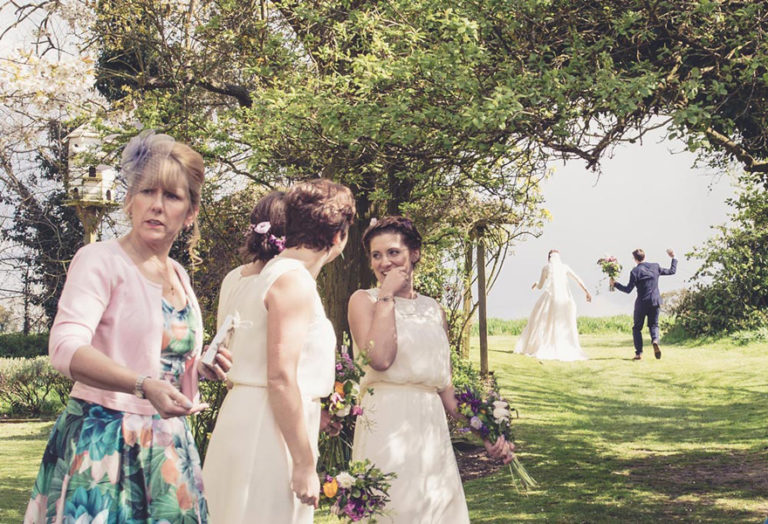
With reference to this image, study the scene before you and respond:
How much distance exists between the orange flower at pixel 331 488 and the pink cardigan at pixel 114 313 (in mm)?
1604

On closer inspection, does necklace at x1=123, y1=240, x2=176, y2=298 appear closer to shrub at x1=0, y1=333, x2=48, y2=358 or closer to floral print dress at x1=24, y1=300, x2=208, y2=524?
floral print dress at x1=24, y1=300, x2=208, y2=524

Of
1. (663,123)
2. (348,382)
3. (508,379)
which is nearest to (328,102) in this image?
(663,123)

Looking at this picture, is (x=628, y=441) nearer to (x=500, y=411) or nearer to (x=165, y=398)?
(x=500, y=411)

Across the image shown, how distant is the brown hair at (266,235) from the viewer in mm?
4941

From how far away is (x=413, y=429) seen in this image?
4.70m

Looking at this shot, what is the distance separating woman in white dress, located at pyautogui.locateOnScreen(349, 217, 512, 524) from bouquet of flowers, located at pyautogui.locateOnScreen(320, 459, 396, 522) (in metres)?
0.30

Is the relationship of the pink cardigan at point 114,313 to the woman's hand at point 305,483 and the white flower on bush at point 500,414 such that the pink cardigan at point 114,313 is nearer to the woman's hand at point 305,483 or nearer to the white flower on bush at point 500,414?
the woman's hand at point 305,483

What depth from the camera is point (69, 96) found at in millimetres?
13766

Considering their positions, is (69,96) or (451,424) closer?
(451,424)

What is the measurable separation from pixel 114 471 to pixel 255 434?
736mm

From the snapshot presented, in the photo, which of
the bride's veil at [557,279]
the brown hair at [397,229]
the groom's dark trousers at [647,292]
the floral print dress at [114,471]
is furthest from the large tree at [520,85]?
the bride's veil at [557,279]

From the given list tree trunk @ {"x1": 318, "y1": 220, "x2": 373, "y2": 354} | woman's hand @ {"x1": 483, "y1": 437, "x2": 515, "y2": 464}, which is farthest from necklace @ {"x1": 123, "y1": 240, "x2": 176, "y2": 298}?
tree trunk @ {"x1": 318, "y1": 220, "x2": 373, "y2": 354}

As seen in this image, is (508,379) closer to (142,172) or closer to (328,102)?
(328,102)

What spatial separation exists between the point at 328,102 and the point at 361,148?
2.14 feet
